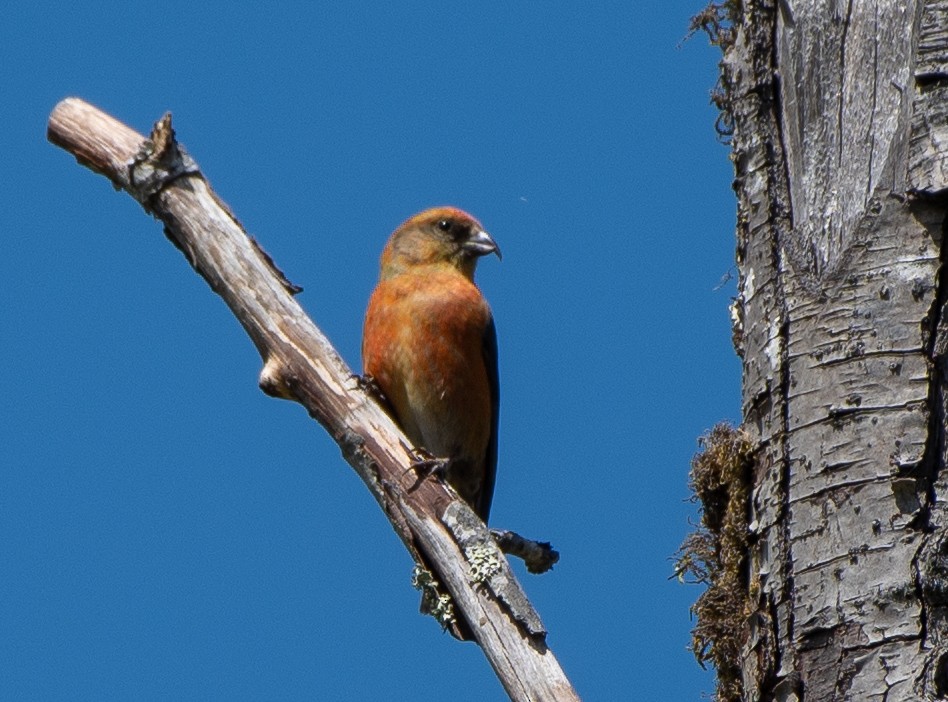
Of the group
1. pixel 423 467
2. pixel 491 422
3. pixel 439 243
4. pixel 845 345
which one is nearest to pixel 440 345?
pixel 491 422

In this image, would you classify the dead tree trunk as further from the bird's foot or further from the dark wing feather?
the dark wing feather

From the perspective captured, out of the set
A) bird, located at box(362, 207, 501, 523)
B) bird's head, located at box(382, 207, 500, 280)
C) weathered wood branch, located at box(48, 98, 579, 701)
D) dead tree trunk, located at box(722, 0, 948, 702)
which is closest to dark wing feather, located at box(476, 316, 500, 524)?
bird, located at box(362, 207, 501, 523)

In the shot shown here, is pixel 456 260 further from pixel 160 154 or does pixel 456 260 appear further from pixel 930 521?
pixel 930 521

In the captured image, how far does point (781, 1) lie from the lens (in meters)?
3.41

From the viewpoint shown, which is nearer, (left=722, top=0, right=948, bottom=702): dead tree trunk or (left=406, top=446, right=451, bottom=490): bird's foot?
(left=722, top=0, right=948, bottom=702): dead tree trunk

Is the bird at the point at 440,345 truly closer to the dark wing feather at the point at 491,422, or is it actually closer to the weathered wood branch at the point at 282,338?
the dark wing feather at the point at 491,422

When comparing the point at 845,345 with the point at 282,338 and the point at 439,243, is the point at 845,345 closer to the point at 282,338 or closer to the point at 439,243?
the point at 282,338

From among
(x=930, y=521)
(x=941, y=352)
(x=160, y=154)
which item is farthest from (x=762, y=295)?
(x=160, y=154)

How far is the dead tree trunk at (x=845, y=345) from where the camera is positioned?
283cm

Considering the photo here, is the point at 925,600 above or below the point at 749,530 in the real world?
below

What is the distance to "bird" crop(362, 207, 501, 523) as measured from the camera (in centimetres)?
587

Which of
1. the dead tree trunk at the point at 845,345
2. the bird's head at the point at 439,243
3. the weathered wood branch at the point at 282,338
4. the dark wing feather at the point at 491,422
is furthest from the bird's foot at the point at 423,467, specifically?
the bird's head at the point at 439,243

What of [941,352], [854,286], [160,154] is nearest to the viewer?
[941,352]

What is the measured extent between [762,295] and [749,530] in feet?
2.15
